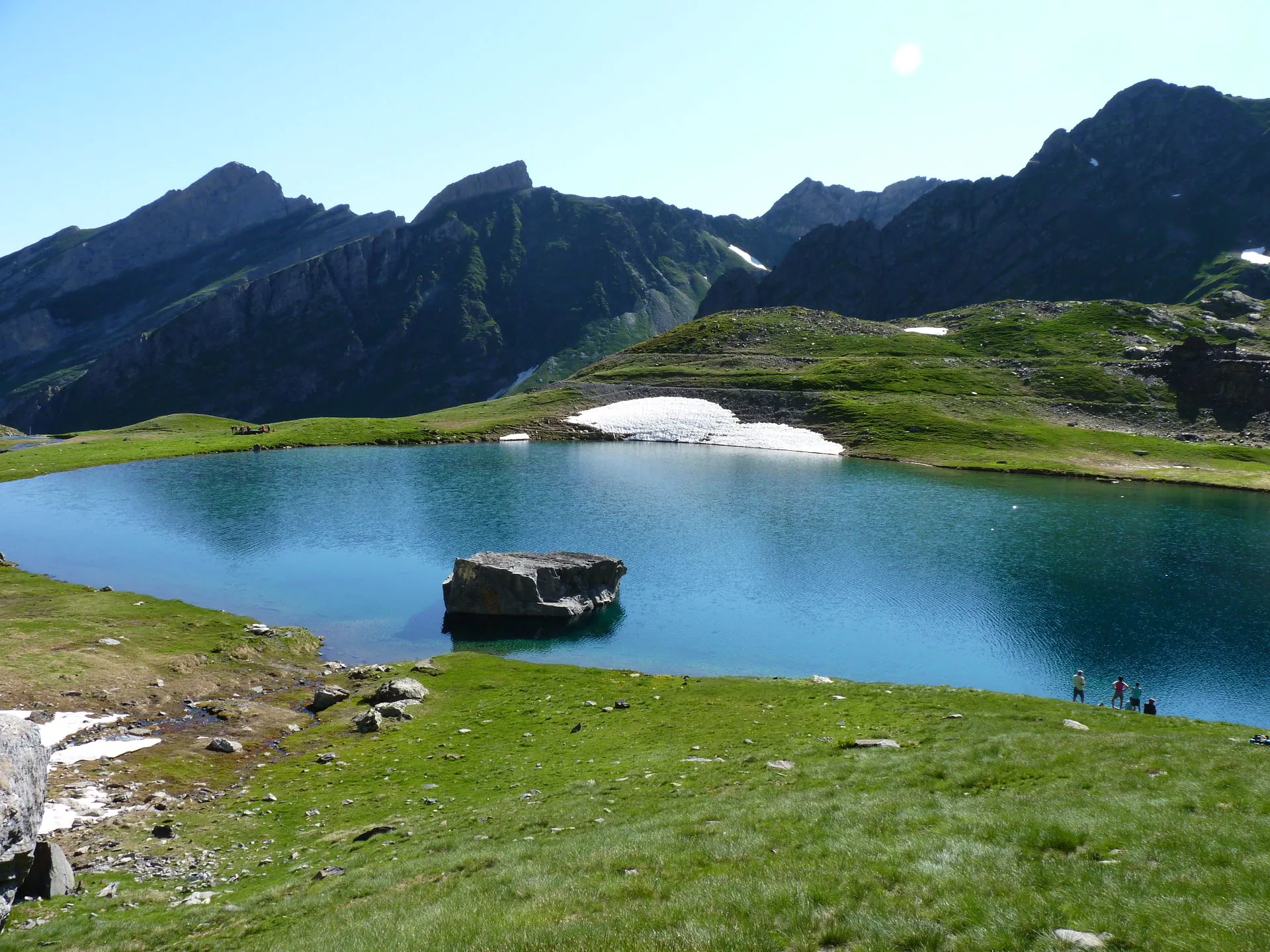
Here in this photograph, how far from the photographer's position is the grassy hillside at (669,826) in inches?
499

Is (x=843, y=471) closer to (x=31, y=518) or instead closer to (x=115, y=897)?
(x=31, y=518)

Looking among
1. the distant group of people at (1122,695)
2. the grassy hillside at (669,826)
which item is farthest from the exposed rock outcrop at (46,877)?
the distant group of people at (1122,695)

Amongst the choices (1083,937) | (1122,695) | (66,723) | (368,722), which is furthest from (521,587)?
(1083,937)

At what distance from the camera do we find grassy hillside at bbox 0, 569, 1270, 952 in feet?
41.5

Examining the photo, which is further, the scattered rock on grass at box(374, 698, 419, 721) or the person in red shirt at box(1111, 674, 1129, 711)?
the person in red shirt at box(1111, 674, 1129, 711)

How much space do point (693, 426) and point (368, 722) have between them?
12143cm

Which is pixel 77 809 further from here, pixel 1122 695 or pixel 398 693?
pixel 1122 695

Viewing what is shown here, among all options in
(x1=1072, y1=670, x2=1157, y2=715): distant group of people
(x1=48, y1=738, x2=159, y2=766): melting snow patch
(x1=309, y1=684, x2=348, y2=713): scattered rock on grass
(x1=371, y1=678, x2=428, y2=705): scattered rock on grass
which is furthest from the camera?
(x1=1072, y1=670, x2=1157, y2=715): distant group of people

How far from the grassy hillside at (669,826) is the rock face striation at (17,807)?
1.06 metres

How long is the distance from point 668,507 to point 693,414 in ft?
238

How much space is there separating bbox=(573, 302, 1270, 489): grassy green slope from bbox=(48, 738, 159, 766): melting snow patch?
111 metres

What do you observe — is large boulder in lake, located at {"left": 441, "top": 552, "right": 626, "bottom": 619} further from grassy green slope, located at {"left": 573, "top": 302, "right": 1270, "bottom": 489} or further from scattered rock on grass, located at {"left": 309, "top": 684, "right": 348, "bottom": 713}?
grassy green slope, located at {"left": 573, "top": 302, "right": 1270, "bottom": 489}

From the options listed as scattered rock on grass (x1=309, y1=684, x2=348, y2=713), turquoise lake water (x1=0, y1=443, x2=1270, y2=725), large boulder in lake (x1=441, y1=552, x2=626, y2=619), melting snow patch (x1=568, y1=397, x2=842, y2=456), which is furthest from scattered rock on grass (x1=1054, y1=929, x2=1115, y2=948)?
melting snow patch (x1=568, y1=397, x2=842, y2=456)

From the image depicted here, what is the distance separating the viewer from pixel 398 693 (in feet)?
120
